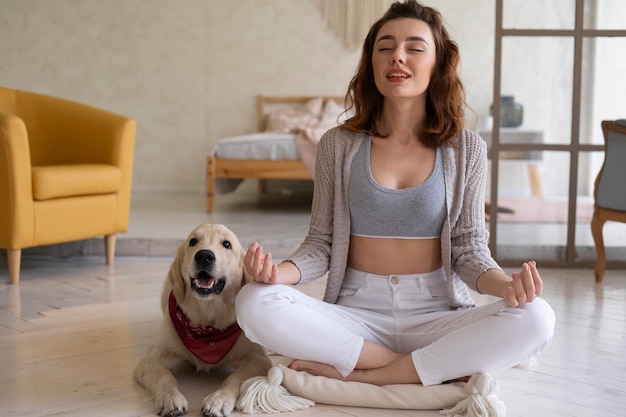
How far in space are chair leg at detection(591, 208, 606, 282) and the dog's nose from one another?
2.35 m

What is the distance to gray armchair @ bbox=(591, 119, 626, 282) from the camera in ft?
12.1

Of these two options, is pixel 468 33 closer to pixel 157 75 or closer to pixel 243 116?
pixel 243 116

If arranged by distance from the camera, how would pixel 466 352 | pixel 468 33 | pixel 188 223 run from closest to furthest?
pixel 466 352 < pixel 188 223 < pixel 468 33

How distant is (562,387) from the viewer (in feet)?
7.41

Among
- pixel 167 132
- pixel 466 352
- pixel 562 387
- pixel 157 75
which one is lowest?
pixel 562 387

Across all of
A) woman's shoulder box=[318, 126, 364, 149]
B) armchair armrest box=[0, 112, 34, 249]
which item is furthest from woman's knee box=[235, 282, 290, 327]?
armchair armrest box=[0, 112, 34, 249]

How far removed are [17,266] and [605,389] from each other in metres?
2.55

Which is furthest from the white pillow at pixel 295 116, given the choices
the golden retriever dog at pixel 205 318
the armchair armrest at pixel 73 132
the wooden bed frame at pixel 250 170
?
the golden retriever dog at pixel 205 318

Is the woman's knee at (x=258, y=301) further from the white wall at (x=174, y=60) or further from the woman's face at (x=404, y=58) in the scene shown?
the white wall at (x=174, y=60)

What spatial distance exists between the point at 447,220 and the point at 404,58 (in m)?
0.44

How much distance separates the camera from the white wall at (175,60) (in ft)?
23.3

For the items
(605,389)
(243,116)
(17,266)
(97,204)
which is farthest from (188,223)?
(605,389)

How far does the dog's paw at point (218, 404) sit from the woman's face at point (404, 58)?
88 cm

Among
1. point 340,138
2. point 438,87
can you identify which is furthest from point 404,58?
point 340,138
